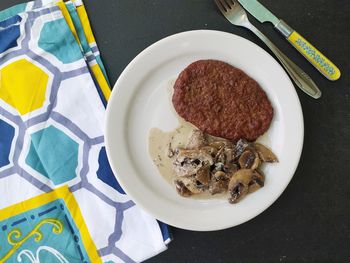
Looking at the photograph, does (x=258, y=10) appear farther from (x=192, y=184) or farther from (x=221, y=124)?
(x=192, y=184)

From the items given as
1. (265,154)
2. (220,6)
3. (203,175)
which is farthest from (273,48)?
(203,175)

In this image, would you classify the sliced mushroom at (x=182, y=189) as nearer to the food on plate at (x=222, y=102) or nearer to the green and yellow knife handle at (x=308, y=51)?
the food on plate at (x=222, y=102)

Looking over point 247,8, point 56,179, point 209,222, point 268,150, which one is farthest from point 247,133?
point 56,179

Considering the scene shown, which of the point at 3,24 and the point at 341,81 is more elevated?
the point at 3,24

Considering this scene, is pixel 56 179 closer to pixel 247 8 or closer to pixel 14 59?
pixel 14 59

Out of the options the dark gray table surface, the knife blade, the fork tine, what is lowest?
the dark gray table surface

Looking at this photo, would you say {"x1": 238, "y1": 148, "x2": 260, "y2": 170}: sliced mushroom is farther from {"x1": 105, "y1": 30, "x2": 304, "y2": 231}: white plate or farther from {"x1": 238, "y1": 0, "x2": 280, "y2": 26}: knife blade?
{"x1": 238, "y1": 0, "x2": 280, "y2": 26}: knife blade

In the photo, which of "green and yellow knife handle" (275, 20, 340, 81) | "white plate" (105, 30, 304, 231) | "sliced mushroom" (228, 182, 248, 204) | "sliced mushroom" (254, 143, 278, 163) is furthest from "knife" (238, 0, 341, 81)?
"sliced mushroom" (228, 182, 248, 204)
